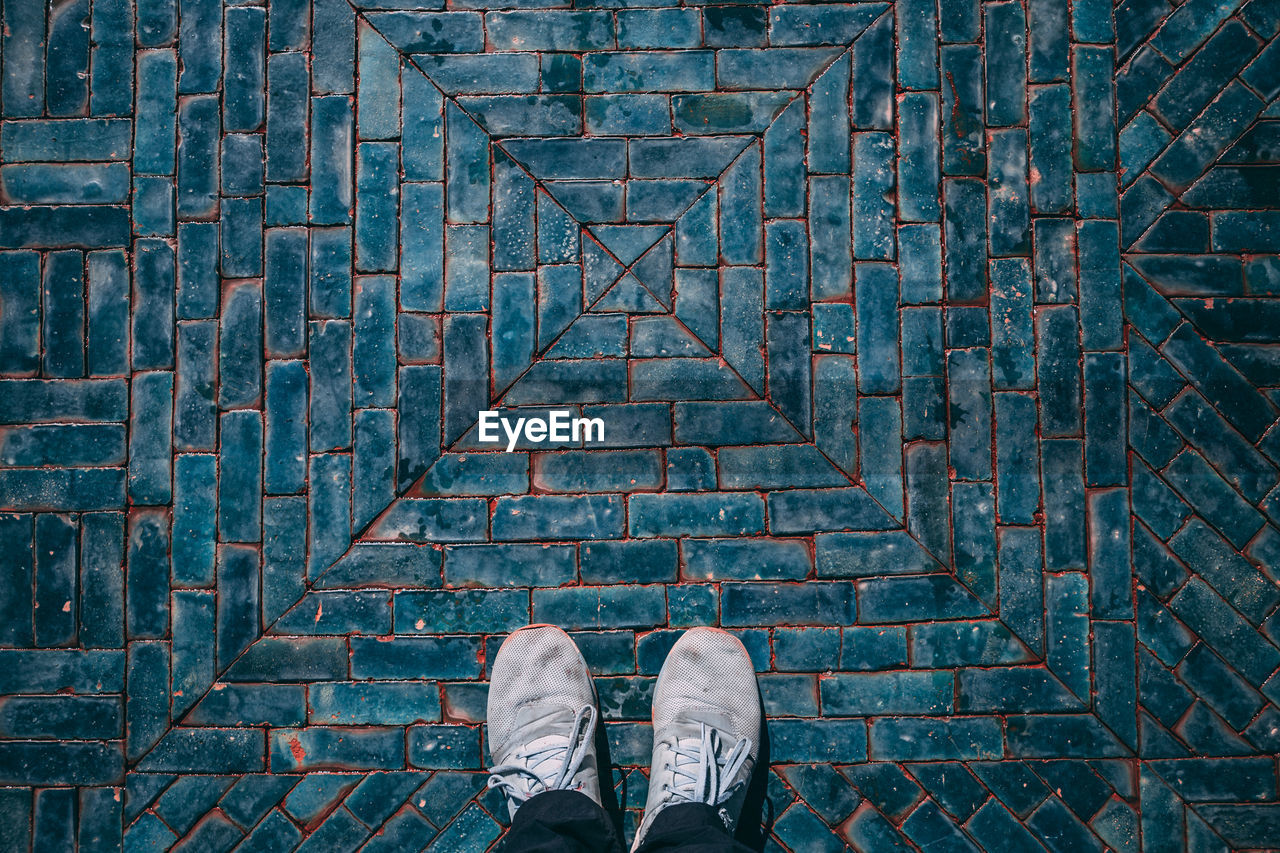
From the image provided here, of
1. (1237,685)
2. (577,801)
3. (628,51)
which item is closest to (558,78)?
(628,51)

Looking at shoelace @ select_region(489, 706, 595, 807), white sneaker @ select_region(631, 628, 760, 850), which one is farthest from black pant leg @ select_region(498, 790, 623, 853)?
white sneaker @ select_region(631, 628, 760, 850)

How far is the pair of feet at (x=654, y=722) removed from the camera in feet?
9.41

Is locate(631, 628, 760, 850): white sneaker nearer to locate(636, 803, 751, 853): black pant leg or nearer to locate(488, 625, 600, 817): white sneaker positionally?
locate(636, 803, 751, 853): black pant leg

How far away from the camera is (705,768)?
9.39 feet

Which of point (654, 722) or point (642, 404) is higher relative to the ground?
point (642, 404)

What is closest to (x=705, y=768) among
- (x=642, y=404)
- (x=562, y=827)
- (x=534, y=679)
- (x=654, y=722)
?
(x=654, y=722)

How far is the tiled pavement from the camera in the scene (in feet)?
9.70

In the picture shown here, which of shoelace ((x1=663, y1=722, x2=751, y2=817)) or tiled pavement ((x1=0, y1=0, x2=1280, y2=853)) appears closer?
shoelace ((x1=663, y1=722, x2=751, y2=817))

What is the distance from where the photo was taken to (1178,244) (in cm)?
306

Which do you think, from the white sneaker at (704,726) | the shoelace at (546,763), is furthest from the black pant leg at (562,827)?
the white sneaker at (704,726)

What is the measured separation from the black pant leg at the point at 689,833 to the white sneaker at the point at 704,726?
9 centimetres

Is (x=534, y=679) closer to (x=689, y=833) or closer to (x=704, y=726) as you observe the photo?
(x=704, y=726)

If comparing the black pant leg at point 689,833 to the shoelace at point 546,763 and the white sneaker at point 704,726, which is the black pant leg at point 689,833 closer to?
the white sneaker at point 704,726

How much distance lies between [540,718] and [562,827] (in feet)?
1.27
